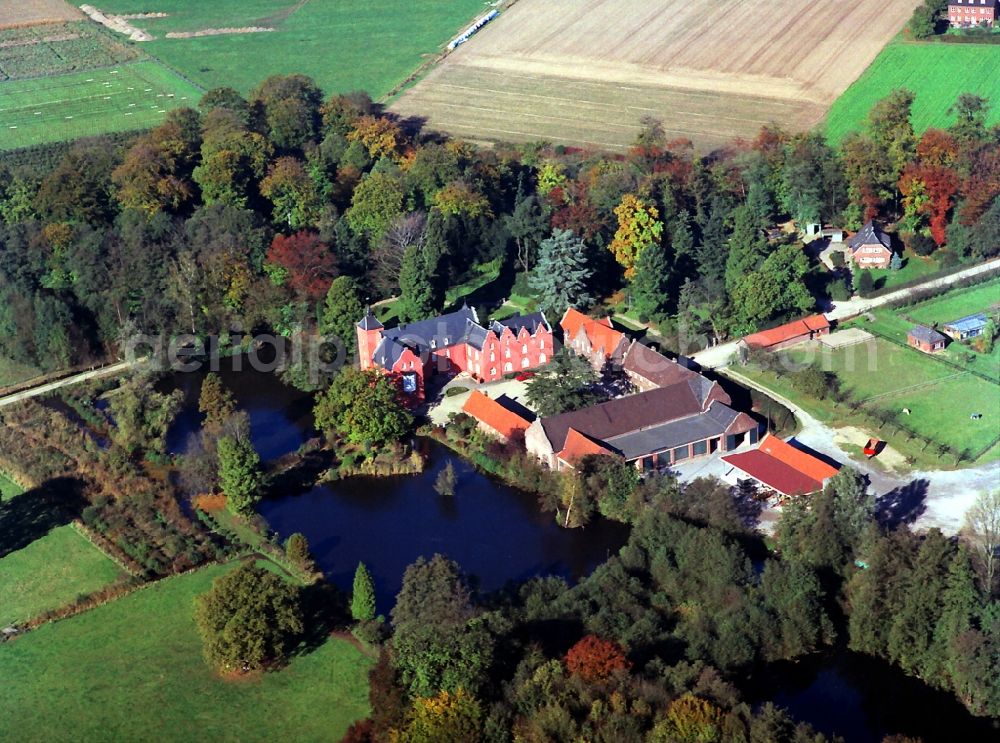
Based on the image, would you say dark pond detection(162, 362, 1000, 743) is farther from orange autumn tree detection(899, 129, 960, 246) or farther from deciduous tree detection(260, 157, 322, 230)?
orange autumn tree detection(899, 129, 960, 246)

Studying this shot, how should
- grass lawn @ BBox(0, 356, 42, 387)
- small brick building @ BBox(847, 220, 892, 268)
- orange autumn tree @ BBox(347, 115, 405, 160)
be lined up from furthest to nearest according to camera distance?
orange autumn tree @ BBox(347, 115, 405, 160)
small brick building @ BBox(847, 220, 892, 268)
grass lawn @ BBox(0, 356, 42, 387)

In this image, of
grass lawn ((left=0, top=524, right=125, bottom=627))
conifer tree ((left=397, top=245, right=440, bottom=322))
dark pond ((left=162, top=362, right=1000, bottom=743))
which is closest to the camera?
dark pond ((left=162, top=362, right=1000, bottom=743))

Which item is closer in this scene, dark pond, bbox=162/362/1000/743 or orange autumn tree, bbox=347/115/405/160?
dark pond, bbox=162/362/1000/743

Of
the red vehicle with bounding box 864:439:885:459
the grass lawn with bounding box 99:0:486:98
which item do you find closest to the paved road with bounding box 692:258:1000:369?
the red vehicle with bounding box 864:439:885:459

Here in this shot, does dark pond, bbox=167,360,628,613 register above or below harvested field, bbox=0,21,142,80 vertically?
below

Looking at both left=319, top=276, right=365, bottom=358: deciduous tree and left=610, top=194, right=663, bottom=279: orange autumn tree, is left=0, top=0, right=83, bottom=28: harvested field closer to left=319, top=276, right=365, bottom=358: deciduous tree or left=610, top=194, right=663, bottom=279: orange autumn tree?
left=319, top=276, right=365, bottom=358: deciduous tree

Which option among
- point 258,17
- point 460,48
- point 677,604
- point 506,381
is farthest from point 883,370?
point 258,17

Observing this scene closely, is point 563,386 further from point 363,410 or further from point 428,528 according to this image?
point 428,528

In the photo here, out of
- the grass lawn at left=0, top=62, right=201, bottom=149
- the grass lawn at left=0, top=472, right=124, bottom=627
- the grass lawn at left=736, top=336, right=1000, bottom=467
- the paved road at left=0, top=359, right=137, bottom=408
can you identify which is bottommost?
the paved road at left=0, top=359, right=137, bottom=408
